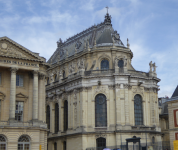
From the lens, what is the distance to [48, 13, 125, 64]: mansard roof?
2660 inches

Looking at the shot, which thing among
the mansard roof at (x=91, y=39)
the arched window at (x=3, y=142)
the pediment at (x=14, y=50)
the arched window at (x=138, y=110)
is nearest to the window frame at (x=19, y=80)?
the pediment at (x=14, y=50)

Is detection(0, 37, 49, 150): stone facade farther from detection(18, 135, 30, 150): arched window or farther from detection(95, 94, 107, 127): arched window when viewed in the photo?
detection(95, 94, 107, 127): arched window

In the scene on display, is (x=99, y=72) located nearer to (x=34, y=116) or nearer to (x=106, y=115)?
(x=106, y=115)

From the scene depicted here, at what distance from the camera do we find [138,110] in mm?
61781

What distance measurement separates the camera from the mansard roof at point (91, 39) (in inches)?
2660

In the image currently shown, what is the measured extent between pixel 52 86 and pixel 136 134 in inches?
840

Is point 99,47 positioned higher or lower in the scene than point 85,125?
higher

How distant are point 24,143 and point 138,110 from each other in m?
22.4

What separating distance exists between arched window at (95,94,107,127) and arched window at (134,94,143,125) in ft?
17.9

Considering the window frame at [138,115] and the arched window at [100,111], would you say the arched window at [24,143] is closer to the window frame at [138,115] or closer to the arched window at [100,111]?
the arched window at [100,111]

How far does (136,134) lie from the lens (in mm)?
58844

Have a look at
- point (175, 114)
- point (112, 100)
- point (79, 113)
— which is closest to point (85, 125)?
point (79, 113)

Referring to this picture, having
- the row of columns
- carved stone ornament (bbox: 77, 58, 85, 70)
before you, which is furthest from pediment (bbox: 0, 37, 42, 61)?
carved stone ornament (bbox: 77, 58, 85, 70)

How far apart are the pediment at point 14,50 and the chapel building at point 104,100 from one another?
1344 cm
